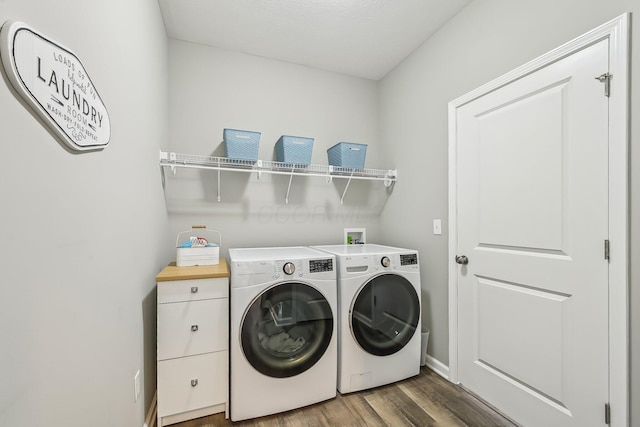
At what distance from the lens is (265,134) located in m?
2.51

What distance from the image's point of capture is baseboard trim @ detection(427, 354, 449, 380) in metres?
2.07

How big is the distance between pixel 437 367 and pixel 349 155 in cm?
185

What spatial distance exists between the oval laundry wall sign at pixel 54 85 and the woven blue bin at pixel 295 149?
1.38 metres

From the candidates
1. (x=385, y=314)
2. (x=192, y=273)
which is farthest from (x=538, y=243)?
(x=192, y=273)

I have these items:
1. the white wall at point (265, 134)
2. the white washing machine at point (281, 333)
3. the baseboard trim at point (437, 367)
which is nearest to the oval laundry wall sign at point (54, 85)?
the white washing machine at point (281, 333)

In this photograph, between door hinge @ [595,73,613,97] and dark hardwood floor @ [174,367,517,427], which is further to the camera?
dark hardwood floor @ [174,367,517,427]

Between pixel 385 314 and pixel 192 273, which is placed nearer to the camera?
pixel 192 273

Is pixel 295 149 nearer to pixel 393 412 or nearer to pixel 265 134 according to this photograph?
pixel 265 134

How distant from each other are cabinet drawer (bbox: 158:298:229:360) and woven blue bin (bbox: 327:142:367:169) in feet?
4.83

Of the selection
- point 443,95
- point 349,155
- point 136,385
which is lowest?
point 136,385

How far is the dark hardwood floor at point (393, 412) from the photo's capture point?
63.6 inches

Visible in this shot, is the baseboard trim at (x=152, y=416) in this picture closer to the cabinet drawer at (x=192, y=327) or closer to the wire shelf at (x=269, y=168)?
the cabinet drawer at (x=192, y=327)

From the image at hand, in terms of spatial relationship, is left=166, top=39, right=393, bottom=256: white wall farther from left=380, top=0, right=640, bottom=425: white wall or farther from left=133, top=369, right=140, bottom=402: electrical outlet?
left=133, top=369, right=140, bottom=402: electrical outlet

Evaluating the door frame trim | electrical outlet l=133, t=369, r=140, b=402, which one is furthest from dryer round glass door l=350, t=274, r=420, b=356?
electrical outlet l=133, t=369, r=140, b=402
